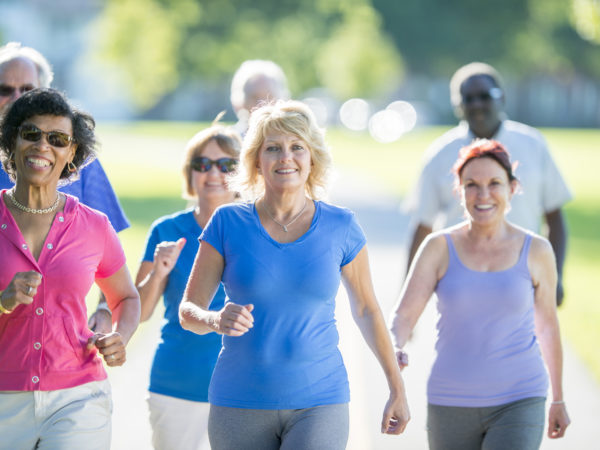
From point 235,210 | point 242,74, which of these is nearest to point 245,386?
point 235,210

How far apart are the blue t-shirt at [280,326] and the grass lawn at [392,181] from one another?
449 centimetres

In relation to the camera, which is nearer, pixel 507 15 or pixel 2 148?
pixel 2 148

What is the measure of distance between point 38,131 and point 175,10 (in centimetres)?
5471

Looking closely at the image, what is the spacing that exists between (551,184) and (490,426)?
2690 mm

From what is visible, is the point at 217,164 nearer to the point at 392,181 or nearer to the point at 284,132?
the point at 284,132

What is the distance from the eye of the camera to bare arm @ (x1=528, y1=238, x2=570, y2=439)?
16.9 feet

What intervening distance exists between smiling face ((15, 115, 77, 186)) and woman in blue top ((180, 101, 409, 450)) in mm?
651

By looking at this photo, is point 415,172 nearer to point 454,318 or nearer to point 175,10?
point 175,10

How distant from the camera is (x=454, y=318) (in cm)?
505

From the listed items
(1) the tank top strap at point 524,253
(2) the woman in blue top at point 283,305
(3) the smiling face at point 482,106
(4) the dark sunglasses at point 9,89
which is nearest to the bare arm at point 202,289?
(2) the woman in blue top at point 283,305

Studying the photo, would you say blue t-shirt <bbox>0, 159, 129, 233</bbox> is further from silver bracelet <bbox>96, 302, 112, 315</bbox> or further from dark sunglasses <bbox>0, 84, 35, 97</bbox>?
dark sunglasses <bbox>0, 84, 35, 97</bbox>

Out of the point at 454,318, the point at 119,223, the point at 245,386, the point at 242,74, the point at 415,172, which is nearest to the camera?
the point at 245,386

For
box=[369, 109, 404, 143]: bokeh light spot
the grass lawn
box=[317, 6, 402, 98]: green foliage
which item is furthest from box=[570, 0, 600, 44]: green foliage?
box=[317, 6, 402, 98]: green foliage

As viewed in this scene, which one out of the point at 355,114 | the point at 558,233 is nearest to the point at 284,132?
the point at 558,233
